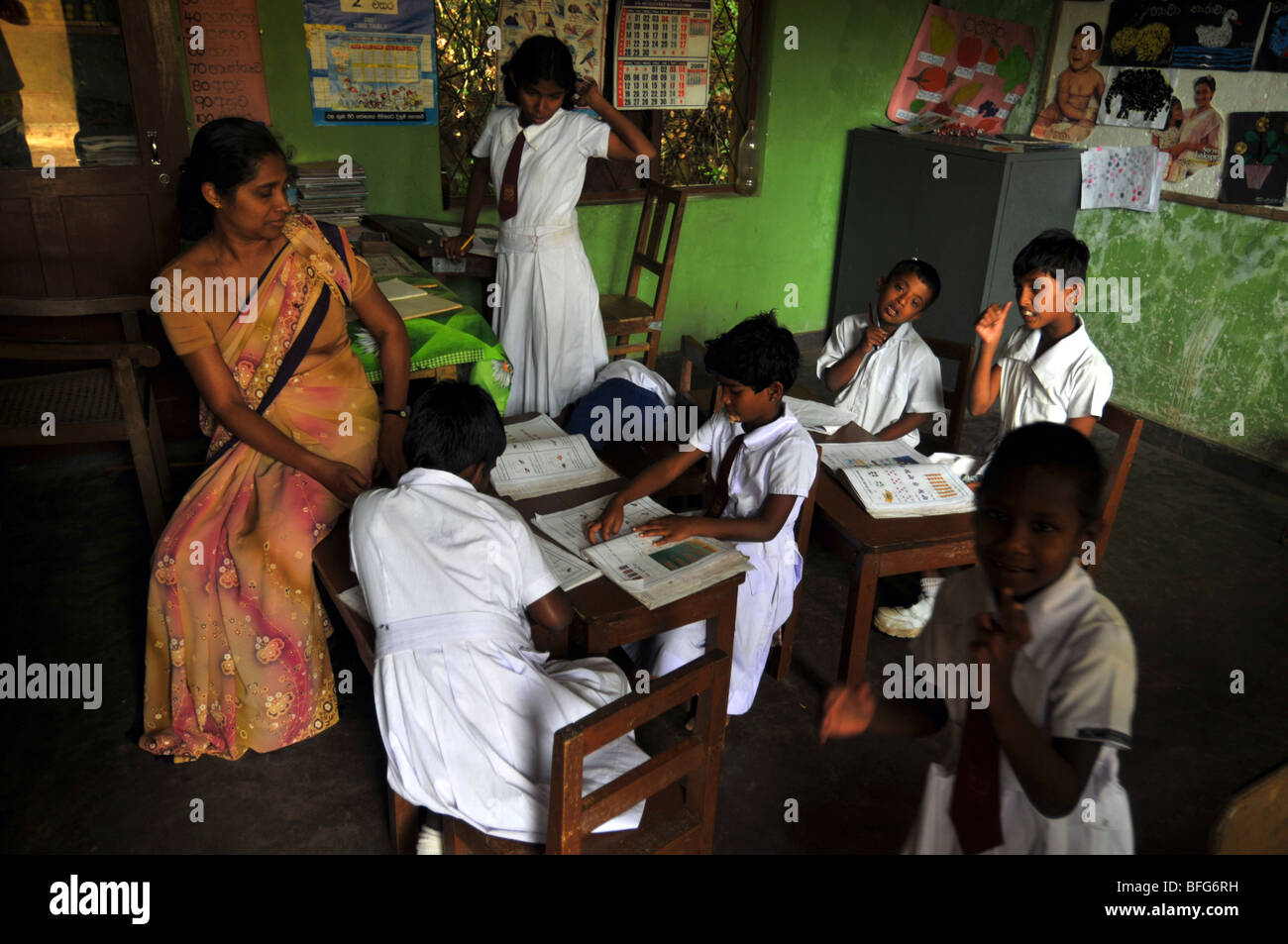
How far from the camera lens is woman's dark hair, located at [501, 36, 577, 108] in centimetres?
312

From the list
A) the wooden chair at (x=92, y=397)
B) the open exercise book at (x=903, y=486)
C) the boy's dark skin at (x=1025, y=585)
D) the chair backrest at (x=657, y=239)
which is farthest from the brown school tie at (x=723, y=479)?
the chair backrest at (x=657, y=239)

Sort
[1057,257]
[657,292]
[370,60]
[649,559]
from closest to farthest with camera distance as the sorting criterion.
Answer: [649,559]
[1057,257]
[370,60]
[657,292]

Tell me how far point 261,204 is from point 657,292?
238 cm

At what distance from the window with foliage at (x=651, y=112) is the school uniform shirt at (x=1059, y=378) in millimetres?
2390

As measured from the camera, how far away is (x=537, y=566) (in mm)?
1713

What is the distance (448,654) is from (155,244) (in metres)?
2.82

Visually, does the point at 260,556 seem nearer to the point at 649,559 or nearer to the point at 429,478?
the point at 429,478

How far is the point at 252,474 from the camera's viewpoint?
236 centimetres

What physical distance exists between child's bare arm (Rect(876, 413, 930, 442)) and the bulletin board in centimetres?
220

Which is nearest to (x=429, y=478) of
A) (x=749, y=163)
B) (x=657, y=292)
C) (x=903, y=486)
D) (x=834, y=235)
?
(x=903, y=486)

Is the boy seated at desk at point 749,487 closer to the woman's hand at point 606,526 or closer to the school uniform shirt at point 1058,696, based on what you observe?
the woman's hand at point 606,526

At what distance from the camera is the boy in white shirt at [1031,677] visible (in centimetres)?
107

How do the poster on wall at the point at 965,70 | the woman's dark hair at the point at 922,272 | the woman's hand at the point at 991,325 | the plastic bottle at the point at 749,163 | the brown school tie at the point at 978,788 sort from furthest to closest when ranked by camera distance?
the poster on wall at the point at 965,70 → the plastic bottle at the point at 749,163 → the woman's dark hair at the point at 922,272 → the woman's hand at the point at 991,325 → the brown school tie at the point at 978,788

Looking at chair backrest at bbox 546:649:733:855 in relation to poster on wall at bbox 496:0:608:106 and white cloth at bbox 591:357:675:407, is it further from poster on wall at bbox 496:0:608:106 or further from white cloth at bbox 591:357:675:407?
poster on wall at bbox 496:0:608:106
